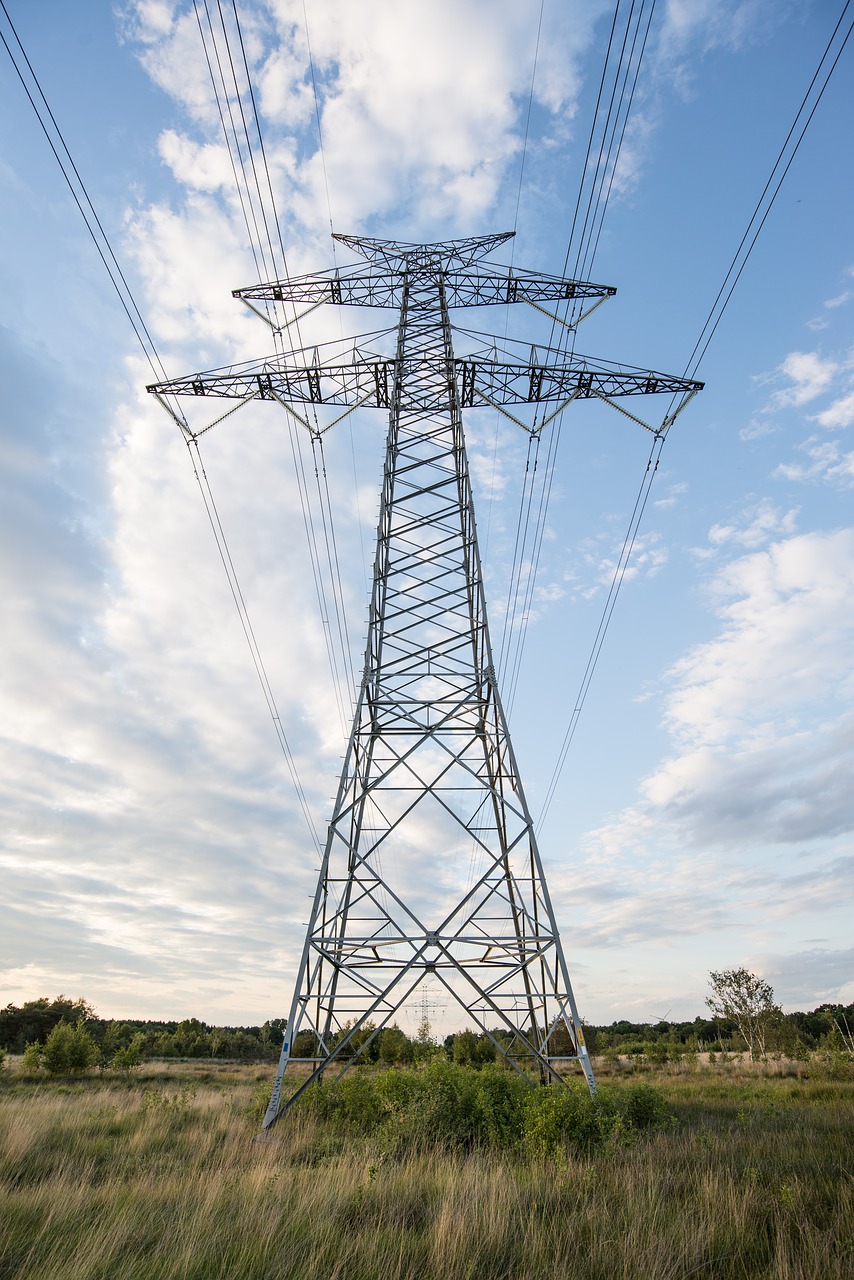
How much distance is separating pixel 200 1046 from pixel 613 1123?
73136 mm

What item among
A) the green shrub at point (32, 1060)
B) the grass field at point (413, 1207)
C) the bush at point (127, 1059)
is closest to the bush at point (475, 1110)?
the grass field at point (413, 1207)

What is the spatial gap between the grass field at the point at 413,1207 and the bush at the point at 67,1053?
92.9ft

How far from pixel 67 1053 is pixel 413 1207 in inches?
1409

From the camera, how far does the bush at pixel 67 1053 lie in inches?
1324

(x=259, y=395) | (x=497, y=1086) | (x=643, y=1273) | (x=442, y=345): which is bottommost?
(x=643, y=1273)

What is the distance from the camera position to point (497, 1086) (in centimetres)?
1139

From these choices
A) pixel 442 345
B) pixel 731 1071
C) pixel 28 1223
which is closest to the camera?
pixel 28 1223

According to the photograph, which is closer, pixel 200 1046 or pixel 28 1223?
pixel 28 1223

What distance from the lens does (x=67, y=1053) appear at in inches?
1334

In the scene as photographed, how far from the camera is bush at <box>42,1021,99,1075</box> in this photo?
33625 millimetres

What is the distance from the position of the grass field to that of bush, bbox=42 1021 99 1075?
92.9 feet

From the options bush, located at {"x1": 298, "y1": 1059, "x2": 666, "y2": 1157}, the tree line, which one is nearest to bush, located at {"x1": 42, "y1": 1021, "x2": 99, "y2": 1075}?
the tree line

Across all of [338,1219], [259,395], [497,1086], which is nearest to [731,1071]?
[497,1086]

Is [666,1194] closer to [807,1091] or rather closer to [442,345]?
[442,345]
